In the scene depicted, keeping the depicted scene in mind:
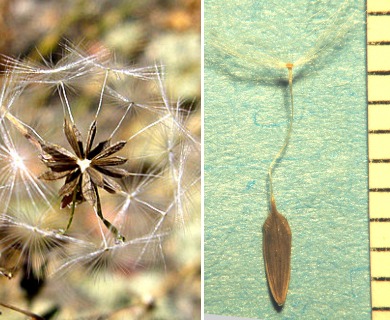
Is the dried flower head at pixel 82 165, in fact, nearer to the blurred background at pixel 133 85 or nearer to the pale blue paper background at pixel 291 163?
the blurred background at pixel 133 85

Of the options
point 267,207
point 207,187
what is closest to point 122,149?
point 207,187

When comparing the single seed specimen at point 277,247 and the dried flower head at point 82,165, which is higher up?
the dried flower head at point 82,165

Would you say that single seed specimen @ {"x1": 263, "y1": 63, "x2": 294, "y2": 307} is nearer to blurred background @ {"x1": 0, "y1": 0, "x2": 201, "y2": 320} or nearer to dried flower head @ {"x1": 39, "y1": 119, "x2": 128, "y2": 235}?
blurred background @ {"x1": 0, "y1": 0, "x2": 201, "y2": 320}

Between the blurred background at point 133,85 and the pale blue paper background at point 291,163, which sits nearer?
the pale blue paper background at point 291,163

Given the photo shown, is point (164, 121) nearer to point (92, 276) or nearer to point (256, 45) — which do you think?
point (256, 45)

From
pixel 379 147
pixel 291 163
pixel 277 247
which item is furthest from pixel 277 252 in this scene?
pixel 379 147

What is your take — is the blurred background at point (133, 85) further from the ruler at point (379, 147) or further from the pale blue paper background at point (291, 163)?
the ruler at point (379, 147)

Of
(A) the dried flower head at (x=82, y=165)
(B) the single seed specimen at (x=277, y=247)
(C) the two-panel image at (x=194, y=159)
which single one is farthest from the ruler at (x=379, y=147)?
(A) the dried flower head at (x=82, y=165)

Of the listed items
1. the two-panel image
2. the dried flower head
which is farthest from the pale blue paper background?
the dried flower head
